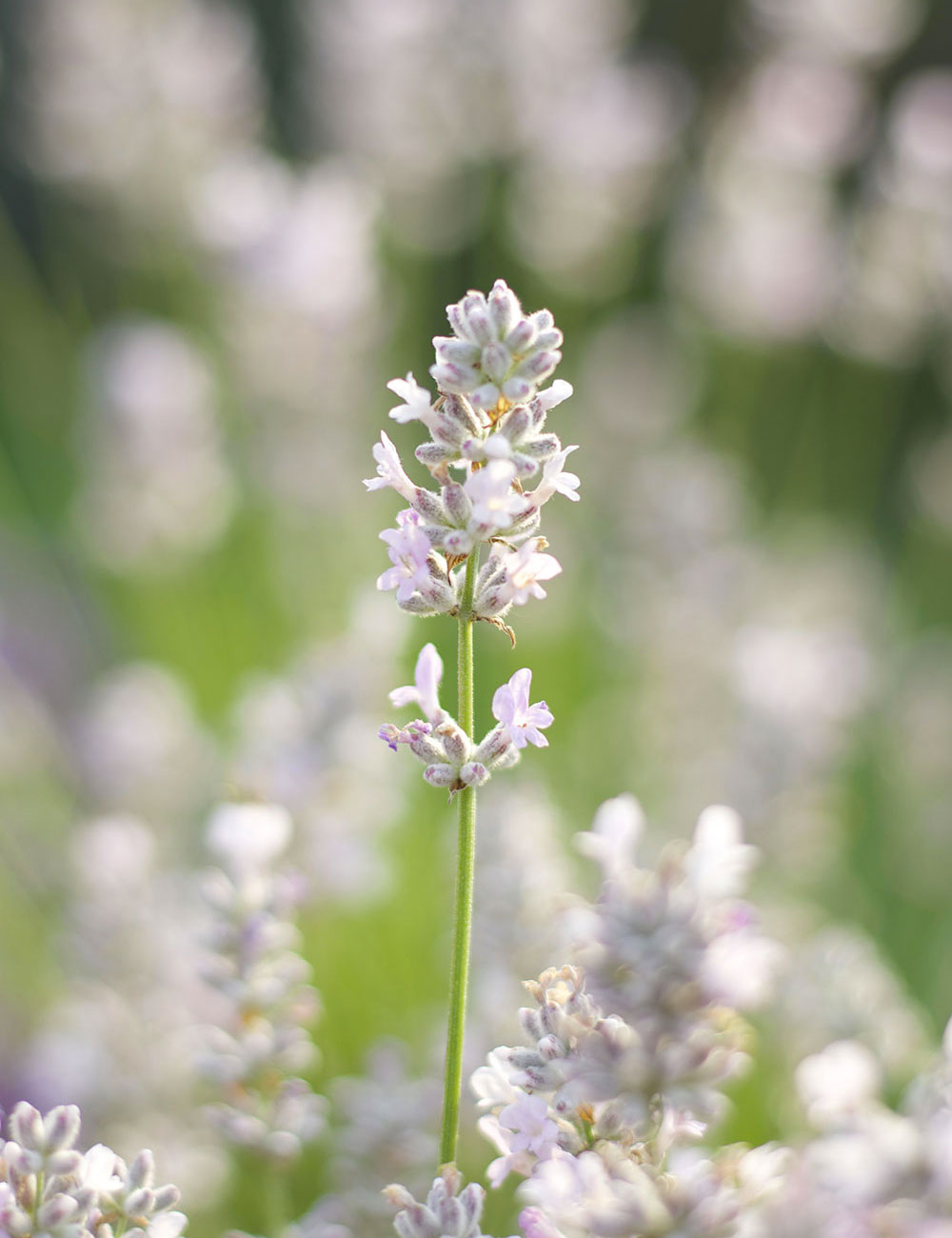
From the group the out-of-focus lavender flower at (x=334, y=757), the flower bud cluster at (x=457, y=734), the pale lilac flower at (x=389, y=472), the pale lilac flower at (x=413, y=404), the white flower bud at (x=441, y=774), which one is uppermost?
the out-of-focus lavender flower at (x=334, y=757)

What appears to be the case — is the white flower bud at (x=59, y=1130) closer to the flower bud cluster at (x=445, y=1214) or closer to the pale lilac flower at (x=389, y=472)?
the flower bud cluster at (x=445, y=1214)

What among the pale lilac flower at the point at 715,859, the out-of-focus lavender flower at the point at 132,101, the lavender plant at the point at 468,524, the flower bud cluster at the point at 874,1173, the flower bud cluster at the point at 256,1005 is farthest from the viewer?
the out-of-focus lavender flower at the point at 132,101

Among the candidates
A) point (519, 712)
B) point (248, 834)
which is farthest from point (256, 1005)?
point (519, 712)

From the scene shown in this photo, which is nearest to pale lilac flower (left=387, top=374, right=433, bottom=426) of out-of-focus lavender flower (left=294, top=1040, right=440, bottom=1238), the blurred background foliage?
out-of-focus lavender flower (left=294, top=1040, right=440, bottom=1238)

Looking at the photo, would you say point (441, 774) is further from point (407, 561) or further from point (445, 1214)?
point (445, 1214)

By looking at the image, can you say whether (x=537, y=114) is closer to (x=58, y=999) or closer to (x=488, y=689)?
(x=488, y=689)

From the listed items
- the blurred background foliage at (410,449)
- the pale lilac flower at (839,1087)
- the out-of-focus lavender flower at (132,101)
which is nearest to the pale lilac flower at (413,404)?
the pale lilac flower at (839,1087)

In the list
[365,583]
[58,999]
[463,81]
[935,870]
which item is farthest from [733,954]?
[463,81]
